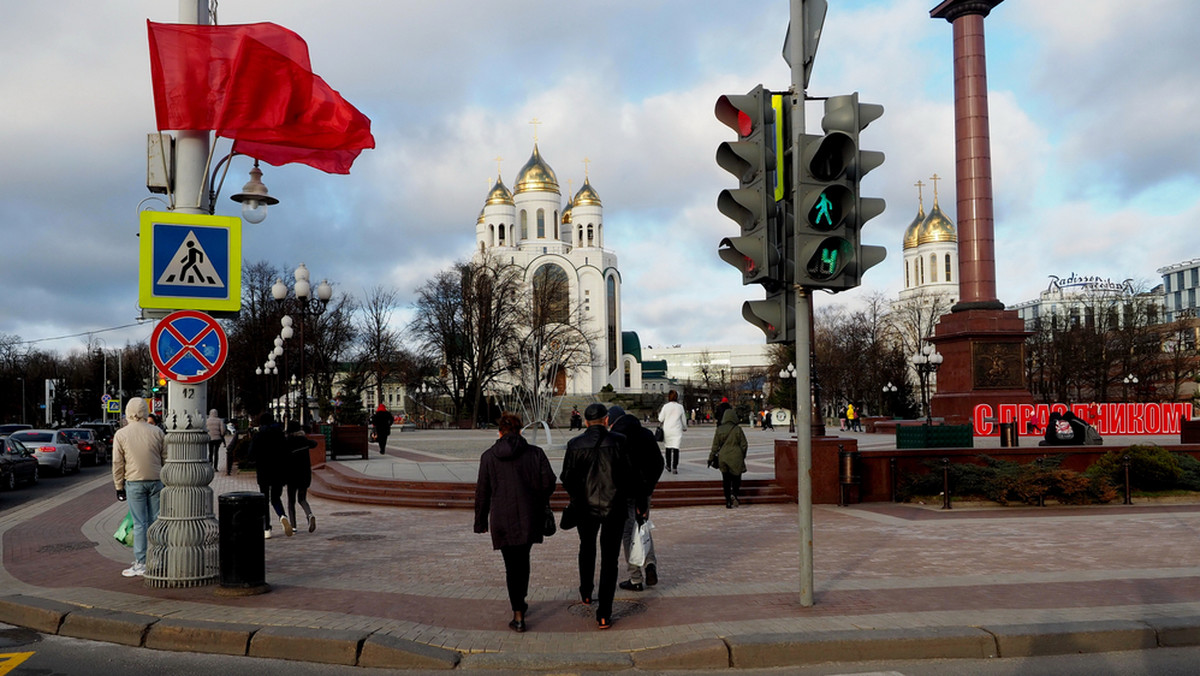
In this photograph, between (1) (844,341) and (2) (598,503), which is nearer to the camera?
(2) (598,503)

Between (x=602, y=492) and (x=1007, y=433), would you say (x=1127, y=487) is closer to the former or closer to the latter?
(x=1007, y=433)

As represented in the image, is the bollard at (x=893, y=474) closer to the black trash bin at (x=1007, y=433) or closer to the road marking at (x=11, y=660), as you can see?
the black trash bin at (x=1007, y=433)

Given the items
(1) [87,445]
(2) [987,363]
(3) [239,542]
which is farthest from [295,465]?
(2) [987,363]

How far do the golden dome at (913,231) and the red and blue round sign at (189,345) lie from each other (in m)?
108

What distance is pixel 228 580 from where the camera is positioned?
338 inches

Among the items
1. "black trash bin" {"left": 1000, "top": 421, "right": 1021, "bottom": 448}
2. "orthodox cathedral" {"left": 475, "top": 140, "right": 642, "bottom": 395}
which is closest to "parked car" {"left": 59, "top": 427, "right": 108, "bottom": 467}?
"black trash bin" {"left": 1000, "top": 421, "right": 1021, "bottom": 448}

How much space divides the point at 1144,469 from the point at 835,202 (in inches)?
508

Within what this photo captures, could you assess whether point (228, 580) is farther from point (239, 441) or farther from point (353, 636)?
point (239, 441)

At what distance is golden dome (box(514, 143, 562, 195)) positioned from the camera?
102750mm

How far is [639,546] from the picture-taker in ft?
29.1

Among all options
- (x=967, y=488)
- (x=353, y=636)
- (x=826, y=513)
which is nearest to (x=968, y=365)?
(x=967, y=488)

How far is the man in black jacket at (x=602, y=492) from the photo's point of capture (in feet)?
24.6

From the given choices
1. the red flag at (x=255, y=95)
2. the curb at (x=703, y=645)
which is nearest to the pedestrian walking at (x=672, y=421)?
the red flag at (x=255, y=95)

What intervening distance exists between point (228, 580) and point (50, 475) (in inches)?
969
